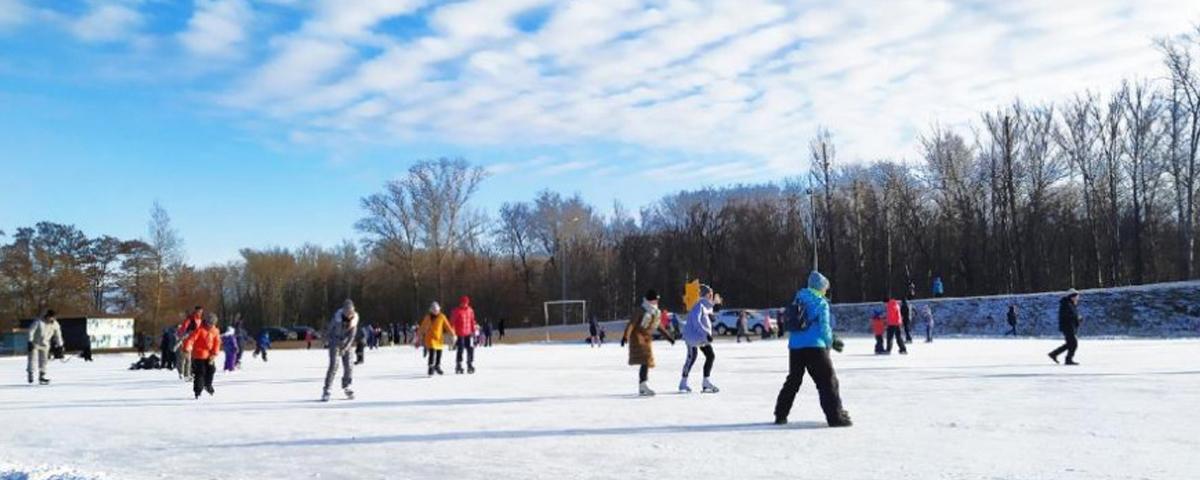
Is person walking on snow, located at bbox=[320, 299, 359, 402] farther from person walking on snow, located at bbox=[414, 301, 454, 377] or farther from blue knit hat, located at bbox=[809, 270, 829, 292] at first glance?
blue knit hat, located at bbox=[809, 270, 829, 292]

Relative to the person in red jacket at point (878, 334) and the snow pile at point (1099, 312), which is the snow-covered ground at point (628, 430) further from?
the snow pile at point (1099, 312)

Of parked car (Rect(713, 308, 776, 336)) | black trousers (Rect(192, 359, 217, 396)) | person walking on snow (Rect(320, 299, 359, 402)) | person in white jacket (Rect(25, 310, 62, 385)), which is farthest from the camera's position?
parked car (Rect(713, 308, 776, 336))

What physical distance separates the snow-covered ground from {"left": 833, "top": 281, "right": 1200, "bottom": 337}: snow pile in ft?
83.9

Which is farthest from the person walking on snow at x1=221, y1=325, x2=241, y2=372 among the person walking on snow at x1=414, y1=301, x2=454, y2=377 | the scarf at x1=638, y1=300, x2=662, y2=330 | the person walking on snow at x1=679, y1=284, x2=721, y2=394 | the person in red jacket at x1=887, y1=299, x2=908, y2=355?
the person in red jacket at x1=887, y1=299, x2=908, y2=355

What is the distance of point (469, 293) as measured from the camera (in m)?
77.9

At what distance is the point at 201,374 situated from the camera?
15438 mm

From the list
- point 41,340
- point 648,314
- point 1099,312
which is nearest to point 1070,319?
point 648,314

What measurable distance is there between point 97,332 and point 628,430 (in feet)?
150

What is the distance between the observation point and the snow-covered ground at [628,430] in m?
7.36

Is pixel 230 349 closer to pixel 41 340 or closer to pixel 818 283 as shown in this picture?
pixel 41 340

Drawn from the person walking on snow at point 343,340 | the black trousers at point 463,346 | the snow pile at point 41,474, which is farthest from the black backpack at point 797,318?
the black trousers at point 463,346

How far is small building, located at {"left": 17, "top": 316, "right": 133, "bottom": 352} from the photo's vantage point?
150 feet

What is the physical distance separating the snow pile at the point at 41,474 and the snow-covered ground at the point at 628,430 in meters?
0.04

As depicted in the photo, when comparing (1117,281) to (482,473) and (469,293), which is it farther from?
(482,473)
